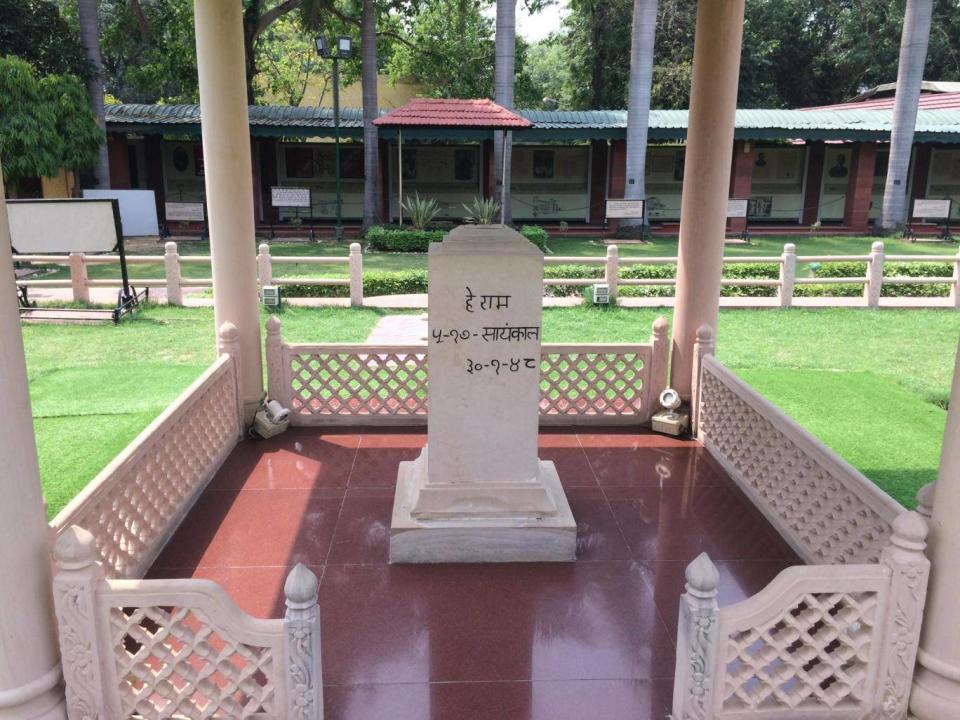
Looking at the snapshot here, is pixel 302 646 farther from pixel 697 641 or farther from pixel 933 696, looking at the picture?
pixel 933 696

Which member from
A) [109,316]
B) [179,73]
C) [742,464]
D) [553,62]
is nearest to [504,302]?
[742,464]

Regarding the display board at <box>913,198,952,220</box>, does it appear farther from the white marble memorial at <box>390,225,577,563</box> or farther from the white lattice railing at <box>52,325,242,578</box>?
the white lattice railing at <box>52,325,242,578</box>

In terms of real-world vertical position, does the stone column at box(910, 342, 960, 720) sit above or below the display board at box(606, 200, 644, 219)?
below

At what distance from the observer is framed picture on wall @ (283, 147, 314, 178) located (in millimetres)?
27423

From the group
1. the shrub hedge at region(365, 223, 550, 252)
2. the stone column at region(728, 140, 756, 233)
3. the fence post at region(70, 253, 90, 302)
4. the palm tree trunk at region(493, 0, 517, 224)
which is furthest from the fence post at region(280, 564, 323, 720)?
the stone column at region(728, 140, 756, 233)

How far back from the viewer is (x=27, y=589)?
3232mm

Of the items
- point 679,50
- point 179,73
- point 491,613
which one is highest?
point 679,50

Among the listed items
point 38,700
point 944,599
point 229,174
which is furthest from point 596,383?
point 38,700

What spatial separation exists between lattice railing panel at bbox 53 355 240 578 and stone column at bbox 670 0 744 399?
13.8ft

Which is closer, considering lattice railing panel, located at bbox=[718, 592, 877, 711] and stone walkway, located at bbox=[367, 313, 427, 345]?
lattice railing panel, located at bbox=[718, 592, 877, 711]

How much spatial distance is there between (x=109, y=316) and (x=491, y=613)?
1127cm

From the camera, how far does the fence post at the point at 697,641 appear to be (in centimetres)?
328

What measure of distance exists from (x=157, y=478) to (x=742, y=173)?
24300 millimetres

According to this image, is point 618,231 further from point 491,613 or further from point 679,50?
point 491,613
